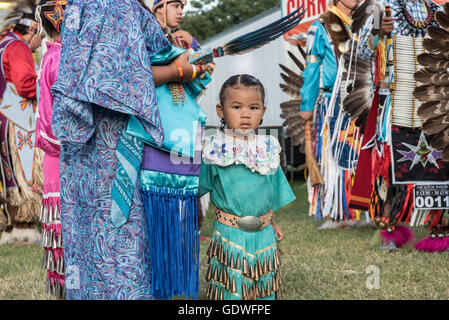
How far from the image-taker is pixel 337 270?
3.27m

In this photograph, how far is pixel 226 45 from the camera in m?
2.12

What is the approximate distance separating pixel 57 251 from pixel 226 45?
4.32 feet

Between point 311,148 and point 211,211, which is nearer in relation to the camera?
point 311,148

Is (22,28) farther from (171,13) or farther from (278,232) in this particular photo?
(278,232)

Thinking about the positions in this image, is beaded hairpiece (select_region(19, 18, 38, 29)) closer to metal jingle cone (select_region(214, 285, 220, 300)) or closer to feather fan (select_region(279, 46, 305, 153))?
feather fan (select_region(279, 46, 305, 153))

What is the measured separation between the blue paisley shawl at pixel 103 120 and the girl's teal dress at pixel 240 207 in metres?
0.39

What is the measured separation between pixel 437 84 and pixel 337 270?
119 centimetres

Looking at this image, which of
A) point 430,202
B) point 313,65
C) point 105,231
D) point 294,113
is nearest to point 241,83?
point 105,231

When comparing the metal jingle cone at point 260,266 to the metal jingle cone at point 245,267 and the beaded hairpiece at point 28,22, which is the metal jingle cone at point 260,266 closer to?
the metal jingle cone at point 245,267

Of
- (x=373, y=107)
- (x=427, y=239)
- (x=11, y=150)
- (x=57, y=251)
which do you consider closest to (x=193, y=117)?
(x=57, y=251)

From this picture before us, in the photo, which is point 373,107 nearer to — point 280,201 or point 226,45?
point 280,201

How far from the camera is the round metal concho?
235cm
